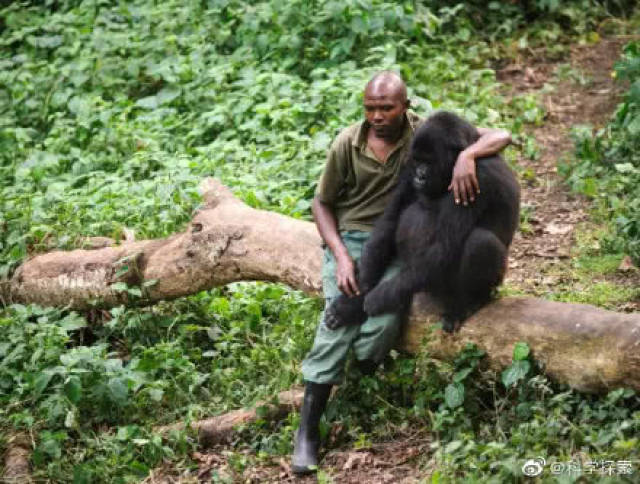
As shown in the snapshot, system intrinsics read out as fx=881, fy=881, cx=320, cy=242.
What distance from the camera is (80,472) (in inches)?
187

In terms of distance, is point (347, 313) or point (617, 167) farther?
point (617, 167)

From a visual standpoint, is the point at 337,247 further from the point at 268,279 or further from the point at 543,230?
the point at 543,230

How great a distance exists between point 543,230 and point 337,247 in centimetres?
256

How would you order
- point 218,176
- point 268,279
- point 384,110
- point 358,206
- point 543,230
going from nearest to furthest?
point 384,110 → point 358,206 → point 268,279 → point 543,230 → point 218,176

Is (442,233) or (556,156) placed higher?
(442,233)

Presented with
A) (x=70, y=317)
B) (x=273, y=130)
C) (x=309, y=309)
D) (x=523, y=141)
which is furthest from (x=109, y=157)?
(x=523, y=141)

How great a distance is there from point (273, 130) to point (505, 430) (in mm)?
4189

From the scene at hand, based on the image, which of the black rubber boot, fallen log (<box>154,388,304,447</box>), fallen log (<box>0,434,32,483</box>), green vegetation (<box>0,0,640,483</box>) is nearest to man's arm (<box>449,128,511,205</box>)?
green vegetation (<box>0,0,640,483</box>)

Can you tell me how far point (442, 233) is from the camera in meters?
4.54

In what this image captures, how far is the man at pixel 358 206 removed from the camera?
4.65m

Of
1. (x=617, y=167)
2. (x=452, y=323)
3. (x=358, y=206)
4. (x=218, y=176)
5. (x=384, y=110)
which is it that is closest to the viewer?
(x=452, y=323)

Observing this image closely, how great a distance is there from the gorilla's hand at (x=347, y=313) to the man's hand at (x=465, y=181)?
79 cm

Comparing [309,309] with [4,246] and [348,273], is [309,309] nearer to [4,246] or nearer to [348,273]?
[348,273]

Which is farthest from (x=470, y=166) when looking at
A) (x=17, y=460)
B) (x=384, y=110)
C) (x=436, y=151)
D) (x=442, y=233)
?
(x=17, y=460)
